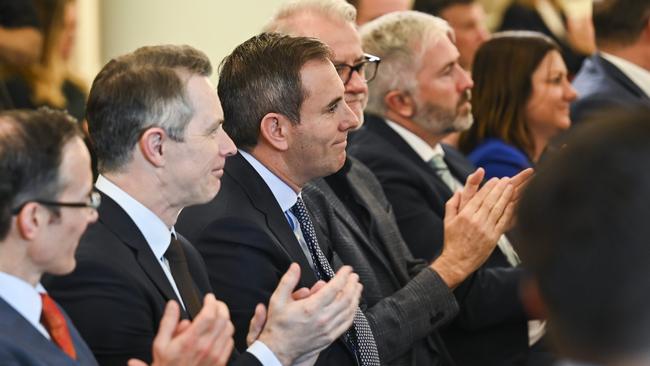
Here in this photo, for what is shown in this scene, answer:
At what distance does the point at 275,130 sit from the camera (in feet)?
8.27

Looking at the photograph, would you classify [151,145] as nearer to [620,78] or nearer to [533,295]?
[533,295]

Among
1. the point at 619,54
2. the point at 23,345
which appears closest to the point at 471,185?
the point at 23,345

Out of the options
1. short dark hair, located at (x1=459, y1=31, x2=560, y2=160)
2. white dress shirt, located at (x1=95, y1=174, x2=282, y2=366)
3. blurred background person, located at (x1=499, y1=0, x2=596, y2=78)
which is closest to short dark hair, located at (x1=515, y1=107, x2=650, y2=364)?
white dress shirt, located at (x1=95, y1=174, x2=282, y2=366)

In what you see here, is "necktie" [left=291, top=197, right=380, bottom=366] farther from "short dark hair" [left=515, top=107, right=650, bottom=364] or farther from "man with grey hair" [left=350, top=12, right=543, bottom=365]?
"short dark hair" [left=515, top=107, right=650, bottom=364]

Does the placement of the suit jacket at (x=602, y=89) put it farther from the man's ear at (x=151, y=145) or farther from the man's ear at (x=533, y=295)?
the man's ear at (x=533, y=295)

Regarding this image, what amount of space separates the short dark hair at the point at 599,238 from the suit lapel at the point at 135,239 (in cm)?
109

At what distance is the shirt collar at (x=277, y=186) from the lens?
2488mm

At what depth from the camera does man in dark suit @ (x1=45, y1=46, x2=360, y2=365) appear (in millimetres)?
1950

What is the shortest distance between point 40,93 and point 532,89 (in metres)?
1.54

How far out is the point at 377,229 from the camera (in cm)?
287

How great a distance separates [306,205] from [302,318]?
661mm

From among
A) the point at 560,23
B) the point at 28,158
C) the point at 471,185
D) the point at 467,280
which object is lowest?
the point at 560,23

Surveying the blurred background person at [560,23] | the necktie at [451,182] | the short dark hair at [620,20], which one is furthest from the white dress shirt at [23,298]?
the blurred background person at [560,23]

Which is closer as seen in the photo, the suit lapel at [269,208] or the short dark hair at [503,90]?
the suit lapel at [269,208]
